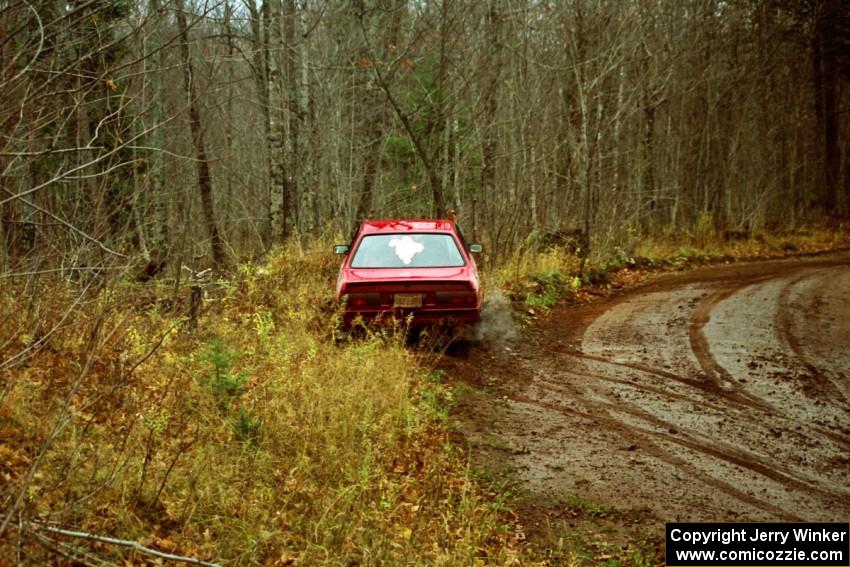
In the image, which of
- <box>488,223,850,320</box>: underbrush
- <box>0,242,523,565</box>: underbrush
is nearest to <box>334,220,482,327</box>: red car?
<box>0,242,523,565</box>: underbrush

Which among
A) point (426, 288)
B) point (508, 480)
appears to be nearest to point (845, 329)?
point (426, 288)

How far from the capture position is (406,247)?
10.6 m

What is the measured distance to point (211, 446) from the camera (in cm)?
579

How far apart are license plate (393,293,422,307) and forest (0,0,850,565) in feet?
1.82

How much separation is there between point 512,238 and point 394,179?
14.5 m

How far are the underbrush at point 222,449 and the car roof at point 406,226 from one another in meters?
2.32

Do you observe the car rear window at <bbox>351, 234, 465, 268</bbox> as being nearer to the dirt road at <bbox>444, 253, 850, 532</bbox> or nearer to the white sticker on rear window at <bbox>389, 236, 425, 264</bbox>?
the white sticker on rear window at <bbox>389, 236, 425, 264</bbox>

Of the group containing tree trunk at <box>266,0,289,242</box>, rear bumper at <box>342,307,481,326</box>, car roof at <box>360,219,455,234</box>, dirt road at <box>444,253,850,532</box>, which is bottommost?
dirt road at <box>444,253,850,532</box>

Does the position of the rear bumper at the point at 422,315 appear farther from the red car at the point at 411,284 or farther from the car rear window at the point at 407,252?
the car rear window at the point at 407,252

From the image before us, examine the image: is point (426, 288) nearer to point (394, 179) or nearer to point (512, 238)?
point (512, 238)

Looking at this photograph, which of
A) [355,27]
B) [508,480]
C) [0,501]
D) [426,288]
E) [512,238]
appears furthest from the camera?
[355,27]

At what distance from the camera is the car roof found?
1095 centimetres

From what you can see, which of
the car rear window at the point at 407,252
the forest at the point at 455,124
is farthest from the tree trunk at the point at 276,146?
the car rear window at the point at 407,252

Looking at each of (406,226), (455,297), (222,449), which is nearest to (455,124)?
(406,226)
